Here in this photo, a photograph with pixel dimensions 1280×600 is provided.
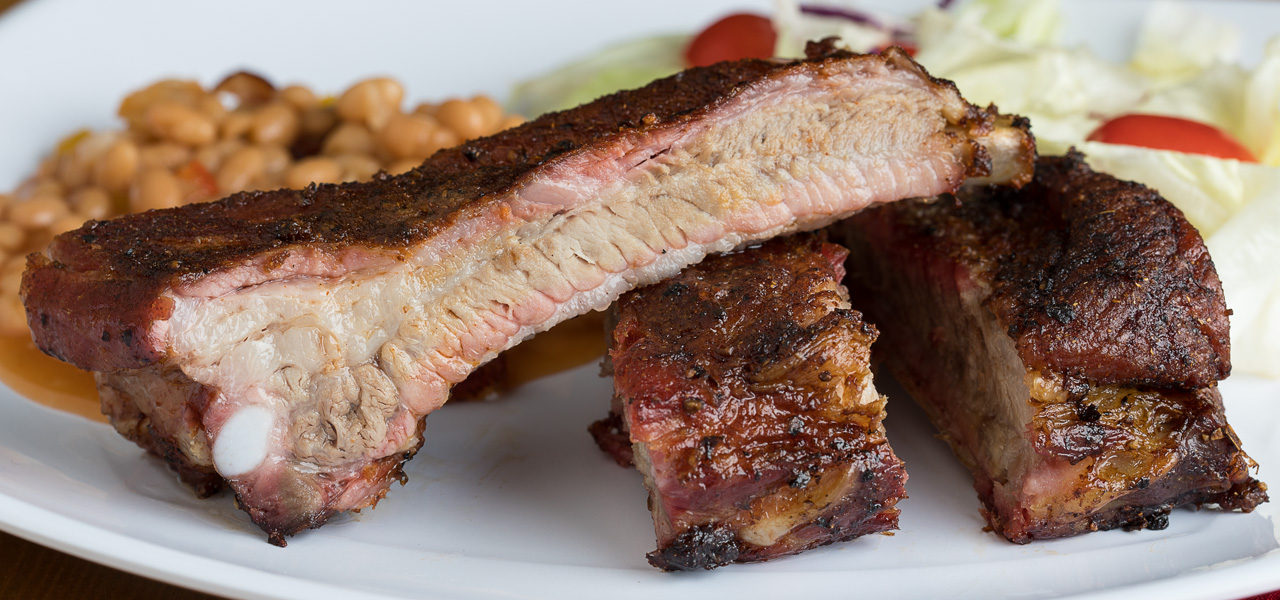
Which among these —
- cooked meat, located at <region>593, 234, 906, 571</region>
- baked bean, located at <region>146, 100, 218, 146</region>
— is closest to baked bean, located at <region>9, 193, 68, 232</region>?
baked bean, located at <region>146, 100, 218, 146</region>

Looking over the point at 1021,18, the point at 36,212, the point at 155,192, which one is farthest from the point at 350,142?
the point at 1021,18

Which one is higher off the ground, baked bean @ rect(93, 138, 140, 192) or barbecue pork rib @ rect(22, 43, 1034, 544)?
barbecue pork rib @ rect(22, 43, 1034, 544)

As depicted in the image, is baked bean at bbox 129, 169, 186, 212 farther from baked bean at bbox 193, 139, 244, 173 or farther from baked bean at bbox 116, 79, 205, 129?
baked bean at bbox 116, 79, 205, 129

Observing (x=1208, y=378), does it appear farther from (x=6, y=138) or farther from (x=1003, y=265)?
(x=6, y=138)

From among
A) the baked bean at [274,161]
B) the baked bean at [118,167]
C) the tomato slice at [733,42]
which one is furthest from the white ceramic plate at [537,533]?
the tomato slice at [733,42]

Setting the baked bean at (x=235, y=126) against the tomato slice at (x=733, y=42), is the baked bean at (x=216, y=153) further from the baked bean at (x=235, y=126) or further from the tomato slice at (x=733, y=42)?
the tomato slice at (x=733, y=42)

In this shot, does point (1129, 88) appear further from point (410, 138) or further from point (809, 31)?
point (410, 138)

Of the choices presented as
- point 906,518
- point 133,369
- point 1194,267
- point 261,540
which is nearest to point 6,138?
point 133,369
